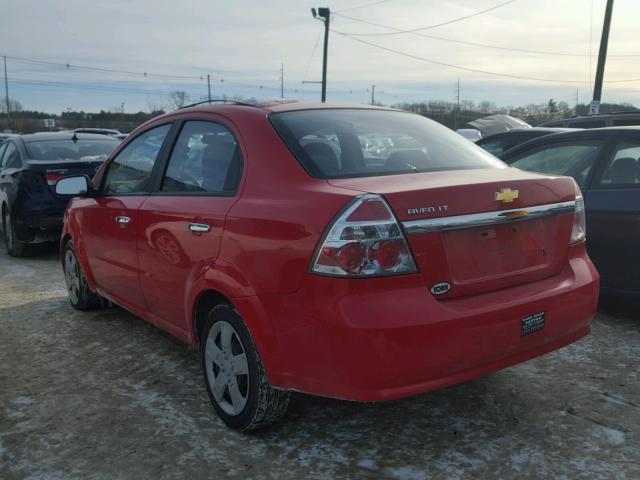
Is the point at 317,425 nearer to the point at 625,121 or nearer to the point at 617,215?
the point at 617,215

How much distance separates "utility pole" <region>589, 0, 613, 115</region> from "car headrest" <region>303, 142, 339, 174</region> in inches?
725

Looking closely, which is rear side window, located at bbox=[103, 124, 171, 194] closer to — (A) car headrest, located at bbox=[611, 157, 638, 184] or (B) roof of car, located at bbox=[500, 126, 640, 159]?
(B) roof of car, located at bbox=[500, 126, 640, 159]

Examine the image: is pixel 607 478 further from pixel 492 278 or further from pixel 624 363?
pixel 624 363

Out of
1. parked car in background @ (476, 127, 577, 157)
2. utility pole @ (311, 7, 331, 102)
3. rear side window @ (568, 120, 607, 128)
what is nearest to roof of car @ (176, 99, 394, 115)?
parked car in background @ (476, 127, 577, 157)

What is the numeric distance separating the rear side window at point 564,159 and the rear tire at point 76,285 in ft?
12.8

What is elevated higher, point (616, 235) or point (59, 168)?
point (59, 168)

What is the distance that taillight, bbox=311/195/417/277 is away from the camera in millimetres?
2432

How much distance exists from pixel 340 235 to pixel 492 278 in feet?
2.52

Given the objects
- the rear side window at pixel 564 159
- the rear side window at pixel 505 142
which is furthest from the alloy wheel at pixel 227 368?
the rear side window at pixel 505 142

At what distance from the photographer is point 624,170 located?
4.65m

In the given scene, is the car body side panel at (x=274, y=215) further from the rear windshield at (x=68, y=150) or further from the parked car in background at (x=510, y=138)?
the parked car in background at (x=510, y=138)

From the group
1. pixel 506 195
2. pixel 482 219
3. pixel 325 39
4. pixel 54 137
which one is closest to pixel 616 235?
pixel 506 195

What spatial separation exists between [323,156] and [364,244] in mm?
727

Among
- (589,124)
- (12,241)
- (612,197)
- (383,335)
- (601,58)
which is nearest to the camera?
(383,335)
